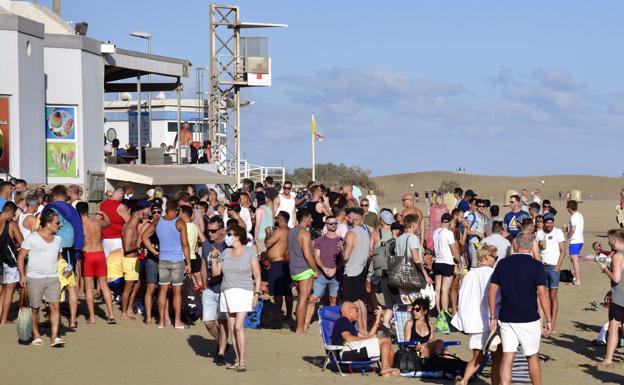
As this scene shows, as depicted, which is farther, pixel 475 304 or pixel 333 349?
pixel 333 349

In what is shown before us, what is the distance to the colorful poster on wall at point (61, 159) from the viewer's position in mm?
24094

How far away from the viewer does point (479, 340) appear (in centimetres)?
1134

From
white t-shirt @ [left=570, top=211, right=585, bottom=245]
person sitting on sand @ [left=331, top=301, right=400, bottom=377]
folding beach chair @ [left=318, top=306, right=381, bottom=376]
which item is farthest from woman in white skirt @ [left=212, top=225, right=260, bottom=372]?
white t-shirt @ [left=570, top=211, right=585, bottom=245]

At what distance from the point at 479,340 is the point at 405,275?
3195 mm

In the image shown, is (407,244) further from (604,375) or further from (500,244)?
(604,375)

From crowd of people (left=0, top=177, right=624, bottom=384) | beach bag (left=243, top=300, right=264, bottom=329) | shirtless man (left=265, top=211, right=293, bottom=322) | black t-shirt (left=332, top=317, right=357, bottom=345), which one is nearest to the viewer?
crowd of people (left=0, top=177, right=624, bottom=384)

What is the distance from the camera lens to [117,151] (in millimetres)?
29688

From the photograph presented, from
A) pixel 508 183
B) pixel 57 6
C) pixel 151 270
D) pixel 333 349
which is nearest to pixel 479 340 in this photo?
pixel 333 349

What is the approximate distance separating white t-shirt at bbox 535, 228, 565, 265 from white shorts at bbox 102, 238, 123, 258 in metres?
6.54

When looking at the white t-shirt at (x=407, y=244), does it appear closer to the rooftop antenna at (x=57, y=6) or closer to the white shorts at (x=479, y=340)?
the white shorts at (x=479, y=340)

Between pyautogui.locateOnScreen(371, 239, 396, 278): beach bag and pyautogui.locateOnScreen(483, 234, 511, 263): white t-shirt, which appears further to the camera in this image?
pyautogui.locateOnScreen(371, 239, 396, 278): beach bag

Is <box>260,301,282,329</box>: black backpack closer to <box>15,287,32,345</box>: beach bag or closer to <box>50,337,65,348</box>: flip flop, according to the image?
<box>50,337,65,348</box>: flip flop

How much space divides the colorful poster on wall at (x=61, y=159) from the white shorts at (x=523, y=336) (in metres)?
15.8

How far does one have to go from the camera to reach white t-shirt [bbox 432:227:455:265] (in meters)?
16.0
